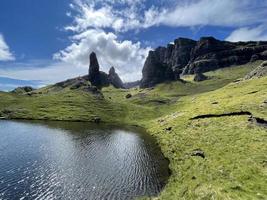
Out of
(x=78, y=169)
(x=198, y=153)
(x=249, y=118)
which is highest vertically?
(x=249, y=118)

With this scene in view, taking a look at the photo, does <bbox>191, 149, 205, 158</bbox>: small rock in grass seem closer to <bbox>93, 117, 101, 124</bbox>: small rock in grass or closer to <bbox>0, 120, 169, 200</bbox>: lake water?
<bbox>0, 120, 169, 200</bbox>: lake water

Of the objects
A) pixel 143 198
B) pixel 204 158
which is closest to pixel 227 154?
pixel 204 158

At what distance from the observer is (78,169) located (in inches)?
2382

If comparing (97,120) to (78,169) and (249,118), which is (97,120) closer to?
(249,118)

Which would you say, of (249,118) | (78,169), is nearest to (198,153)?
(78,169)

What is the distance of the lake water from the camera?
152 ft

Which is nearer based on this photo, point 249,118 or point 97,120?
point 249,118

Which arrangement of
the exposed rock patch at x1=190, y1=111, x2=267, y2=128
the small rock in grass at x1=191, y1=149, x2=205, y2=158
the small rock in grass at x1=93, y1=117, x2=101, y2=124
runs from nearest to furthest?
the small rock in grass at x1=191, y1=149, x2=205, y2=158 < the exposed rock patch at x1=190, y1=111, x2=267, y2=128 < the small rock in grass at x1=93, y1=117, x2=101, y2=124

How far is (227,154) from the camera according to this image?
190 ft

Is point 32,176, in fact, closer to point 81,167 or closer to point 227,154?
point 81,167

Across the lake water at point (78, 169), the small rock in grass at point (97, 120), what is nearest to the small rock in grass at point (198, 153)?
the lake water at point (78, 169)

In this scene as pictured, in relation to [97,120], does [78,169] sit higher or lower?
higher

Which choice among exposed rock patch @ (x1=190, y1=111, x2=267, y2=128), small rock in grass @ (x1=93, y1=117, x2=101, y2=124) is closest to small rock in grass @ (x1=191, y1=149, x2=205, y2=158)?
exposed rock patch @ (x1=190, y1=111, x2=267, y2=128)

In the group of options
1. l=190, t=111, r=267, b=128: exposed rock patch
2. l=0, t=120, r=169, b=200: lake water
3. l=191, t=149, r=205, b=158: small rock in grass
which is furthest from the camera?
l=190, t=111, r=267, b=128: exposed rock patch
